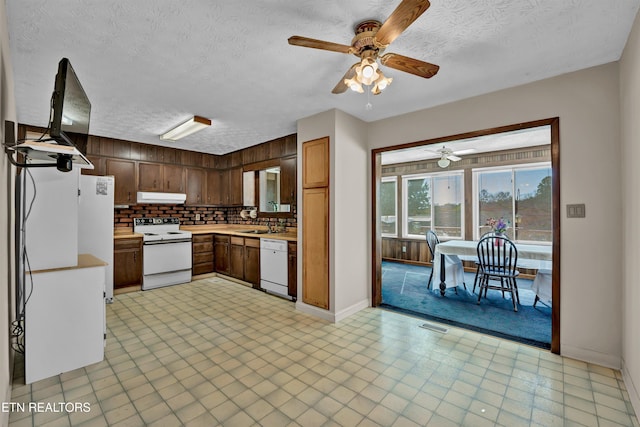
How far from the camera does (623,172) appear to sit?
2219 millimetres

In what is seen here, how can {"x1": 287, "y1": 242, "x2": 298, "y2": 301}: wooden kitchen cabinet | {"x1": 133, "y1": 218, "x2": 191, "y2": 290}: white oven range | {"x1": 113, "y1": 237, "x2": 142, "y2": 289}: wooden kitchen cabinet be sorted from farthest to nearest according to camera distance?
{"x1": 133, "y1": 218, "x2": 191, "y2": 290}: white oven range → {"x1": 113, "y1": 237, "x2": 142, "y2": 289}: wooden kitchen cabinet → {"x1": 287, "y1": 242, "x2": 298, "y2": 301}: wooden kitchen cabinet

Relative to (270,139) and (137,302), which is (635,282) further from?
(137,302)

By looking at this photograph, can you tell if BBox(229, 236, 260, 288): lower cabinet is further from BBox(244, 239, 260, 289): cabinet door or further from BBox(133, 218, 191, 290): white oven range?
BBox(133, 218, 191, 290): white oven range

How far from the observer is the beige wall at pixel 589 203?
90.5 inches

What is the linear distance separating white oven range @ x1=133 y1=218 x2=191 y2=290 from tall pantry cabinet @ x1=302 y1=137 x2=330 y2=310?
2.42m

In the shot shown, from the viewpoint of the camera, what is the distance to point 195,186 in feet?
18.3

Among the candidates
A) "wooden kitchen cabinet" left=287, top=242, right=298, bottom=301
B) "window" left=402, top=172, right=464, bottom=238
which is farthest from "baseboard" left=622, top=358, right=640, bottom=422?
"window" left=402, top=172, right=464, bottom=238

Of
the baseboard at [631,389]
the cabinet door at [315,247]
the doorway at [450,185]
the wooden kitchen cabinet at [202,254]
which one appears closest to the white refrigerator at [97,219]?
the wooden kitchen cabinet at [202,254]

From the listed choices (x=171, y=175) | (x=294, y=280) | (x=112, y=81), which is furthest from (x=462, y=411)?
(x=171, y=175)

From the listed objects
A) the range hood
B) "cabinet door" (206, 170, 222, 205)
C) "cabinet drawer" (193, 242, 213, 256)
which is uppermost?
"cabinet door" (206, 170, 222, 205)

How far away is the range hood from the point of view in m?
4.80

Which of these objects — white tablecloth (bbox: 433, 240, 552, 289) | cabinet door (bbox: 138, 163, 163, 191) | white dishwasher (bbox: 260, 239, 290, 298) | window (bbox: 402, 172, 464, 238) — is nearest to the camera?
white tablecloth (bbox: 433, 240, 552, 289)

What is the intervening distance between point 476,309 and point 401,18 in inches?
138

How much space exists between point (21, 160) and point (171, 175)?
282cm
